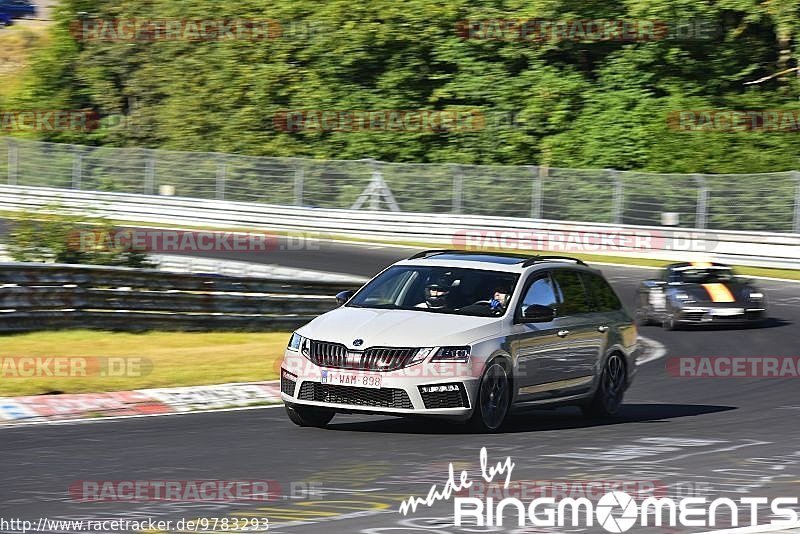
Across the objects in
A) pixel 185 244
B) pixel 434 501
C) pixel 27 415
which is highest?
pixel 434 501

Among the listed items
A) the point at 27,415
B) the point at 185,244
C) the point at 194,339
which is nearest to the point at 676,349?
the point at 194,339

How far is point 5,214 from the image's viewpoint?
119ft

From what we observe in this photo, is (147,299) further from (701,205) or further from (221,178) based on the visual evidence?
(221,178)

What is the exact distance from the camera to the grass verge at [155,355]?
14312 mm

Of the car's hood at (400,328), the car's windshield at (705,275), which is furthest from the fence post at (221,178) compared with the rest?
the car's hood at (400,328)

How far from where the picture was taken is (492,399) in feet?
38.0

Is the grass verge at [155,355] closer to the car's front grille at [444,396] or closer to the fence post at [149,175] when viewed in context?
the car's front grille at [444,396]

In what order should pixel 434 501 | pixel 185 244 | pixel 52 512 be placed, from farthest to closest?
pixel 185 244 → pixel 434 501 → pixel 52 512

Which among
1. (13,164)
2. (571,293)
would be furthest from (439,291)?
(13,164)

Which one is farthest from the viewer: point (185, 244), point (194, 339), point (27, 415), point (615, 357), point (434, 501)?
point (185, 244)

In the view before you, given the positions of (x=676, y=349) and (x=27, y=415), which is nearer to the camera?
(x=27, y=415)

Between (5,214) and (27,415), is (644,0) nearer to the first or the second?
(5,214)

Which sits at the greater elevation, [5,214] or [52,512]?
[52,512]

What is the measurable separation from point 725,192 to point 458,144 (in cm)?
1242
